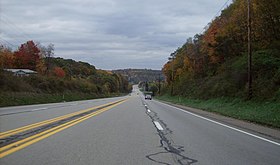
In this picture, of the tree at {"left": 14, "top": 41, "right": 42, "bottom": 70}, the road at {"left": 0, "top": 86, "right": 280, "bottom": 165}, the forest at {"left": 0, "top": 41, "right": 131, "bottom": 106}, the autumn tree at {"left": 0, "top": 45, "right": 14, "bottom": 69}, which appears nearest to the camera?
the road at {"left": 0, "top": 86, "right": 280, "bottom": 165}

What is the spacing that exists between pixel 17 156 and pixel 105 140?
10.5 feet

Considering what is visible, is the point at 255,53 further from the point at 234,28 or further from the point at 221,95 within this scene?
the point at 234,28

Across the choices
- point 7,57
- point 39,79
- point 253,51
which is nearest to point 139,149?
point 253,51

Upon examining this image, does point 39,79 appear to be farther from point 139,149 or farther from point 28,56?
point 139,149

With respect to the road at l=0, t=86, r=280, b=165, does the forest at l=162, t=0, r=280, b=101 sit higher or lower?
higher

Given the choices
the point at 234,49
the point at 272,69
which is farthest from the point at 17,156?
the point at 234,49

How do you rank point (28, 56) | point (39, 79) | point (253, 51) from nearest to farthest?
point (253, 51) < point (39, 79) < point (28, 56)

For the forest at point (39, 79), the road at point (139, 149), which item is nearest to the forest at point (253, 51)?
the road at point (139, 149)

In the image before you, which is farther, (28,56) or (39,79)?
(28,56)

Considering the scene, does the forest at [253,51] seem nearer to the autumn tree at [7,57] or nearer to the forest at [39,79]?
the forest at [39,79]

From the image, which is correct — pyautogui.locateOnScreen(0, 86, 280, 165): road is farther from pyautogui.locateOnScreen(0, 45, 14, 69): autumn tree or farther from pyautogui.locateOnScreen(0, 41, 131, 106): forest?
pyautogui.locateOnScreen(0, 45, 14, 69): autumn tree

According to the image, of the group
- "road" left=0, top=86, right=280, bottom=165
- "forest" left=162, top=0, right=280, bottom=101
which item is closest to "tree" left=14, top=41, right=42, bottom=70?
"forest" left=162, top=0, right=280, bottom=101

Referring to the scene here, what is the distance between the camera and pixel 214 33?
2352 inches

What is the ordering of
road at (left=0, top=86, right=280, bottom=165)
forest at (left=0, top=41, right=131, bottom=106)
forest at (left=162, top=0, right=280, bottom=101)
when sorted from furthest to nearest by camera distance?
forest at (left=0, top=41, right=131, bottom=106)
forest at (left=162, top=0, right=280, bottom=101)
road at (left=0, top=86, right=280, bottom=165)
